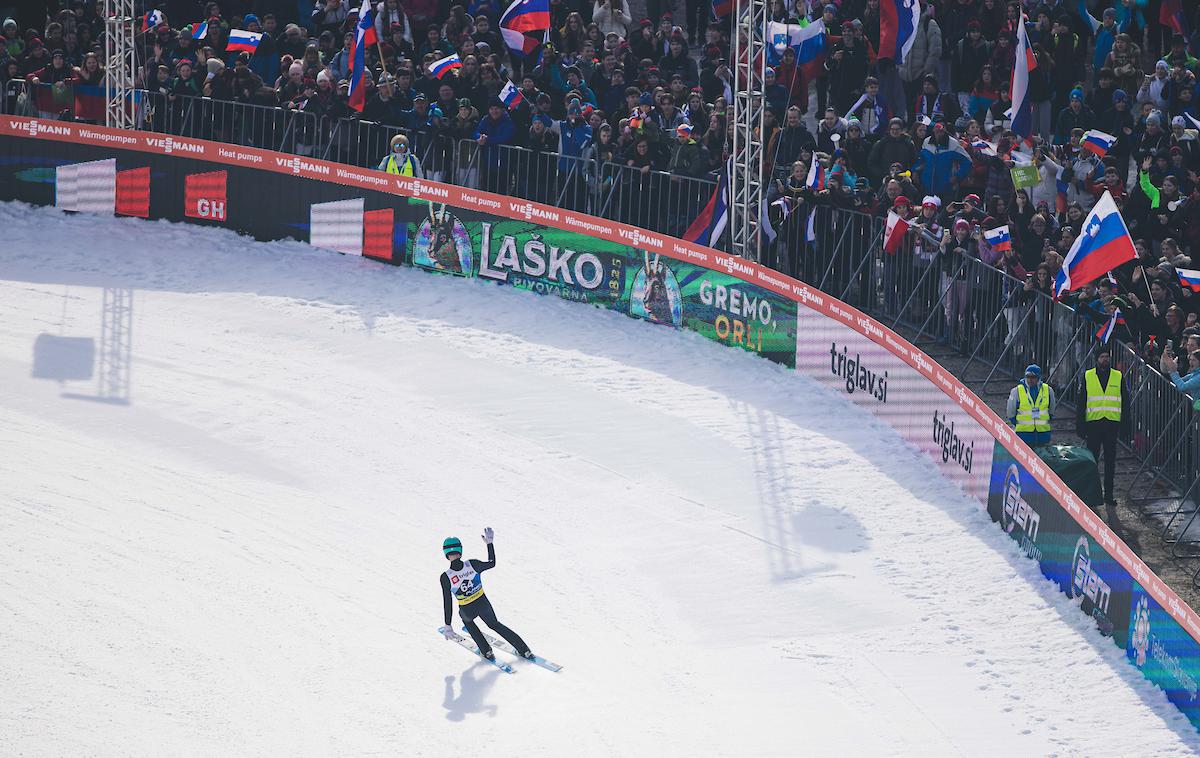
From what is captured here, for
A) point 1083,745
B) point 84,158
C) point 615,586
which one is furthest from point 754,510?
point 84,158

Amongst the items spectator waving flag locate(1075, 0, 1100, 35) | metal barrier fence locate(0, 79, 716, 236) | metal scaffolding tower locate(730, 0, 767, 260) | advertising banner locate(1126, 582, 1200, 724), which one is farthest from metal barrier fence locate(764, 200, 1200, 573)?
spectator waving flag locate(1075, 0, 1100, 35)

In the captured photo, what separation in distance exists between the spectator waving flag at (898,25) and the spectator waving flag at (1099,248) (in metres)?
6.14

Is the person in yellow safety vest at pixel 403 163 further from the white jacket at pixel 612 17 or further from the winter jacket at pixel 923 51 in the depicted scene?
the winter jacket at pixel 923 51

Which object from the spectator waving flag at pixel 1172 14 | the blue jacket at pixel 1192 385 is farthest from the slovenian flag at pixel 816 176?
the spectator waving flag at pixel 1172 14

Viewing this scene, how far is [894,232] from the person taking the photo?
75.2ft

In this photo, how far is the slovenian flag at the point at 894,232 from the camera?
22.8m

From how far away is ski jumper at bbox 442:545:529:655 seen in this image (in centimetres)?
1805

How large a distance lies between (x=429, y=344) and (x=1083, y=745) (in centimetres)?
1126

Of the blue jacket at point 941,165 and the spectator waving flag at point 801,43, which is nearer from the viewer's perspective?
the blue jacket at point 941,165

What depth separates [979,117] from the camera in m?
26.5

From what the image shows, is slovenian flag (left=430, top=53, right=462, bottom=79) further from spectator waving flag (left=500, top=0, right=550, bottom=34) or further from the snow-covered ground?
the snow-covered ground

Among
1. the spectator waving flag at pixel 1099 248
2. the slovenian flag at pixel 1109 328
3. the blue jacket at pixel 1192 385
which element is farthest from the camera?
the slovenian flag at pixel 1109 328

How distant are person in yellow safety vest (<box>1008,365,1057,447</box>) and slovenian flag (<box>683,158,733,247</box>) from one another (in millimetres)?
5803

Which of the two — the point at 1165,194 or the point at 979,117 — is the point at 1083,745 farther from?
the point at 979,117
